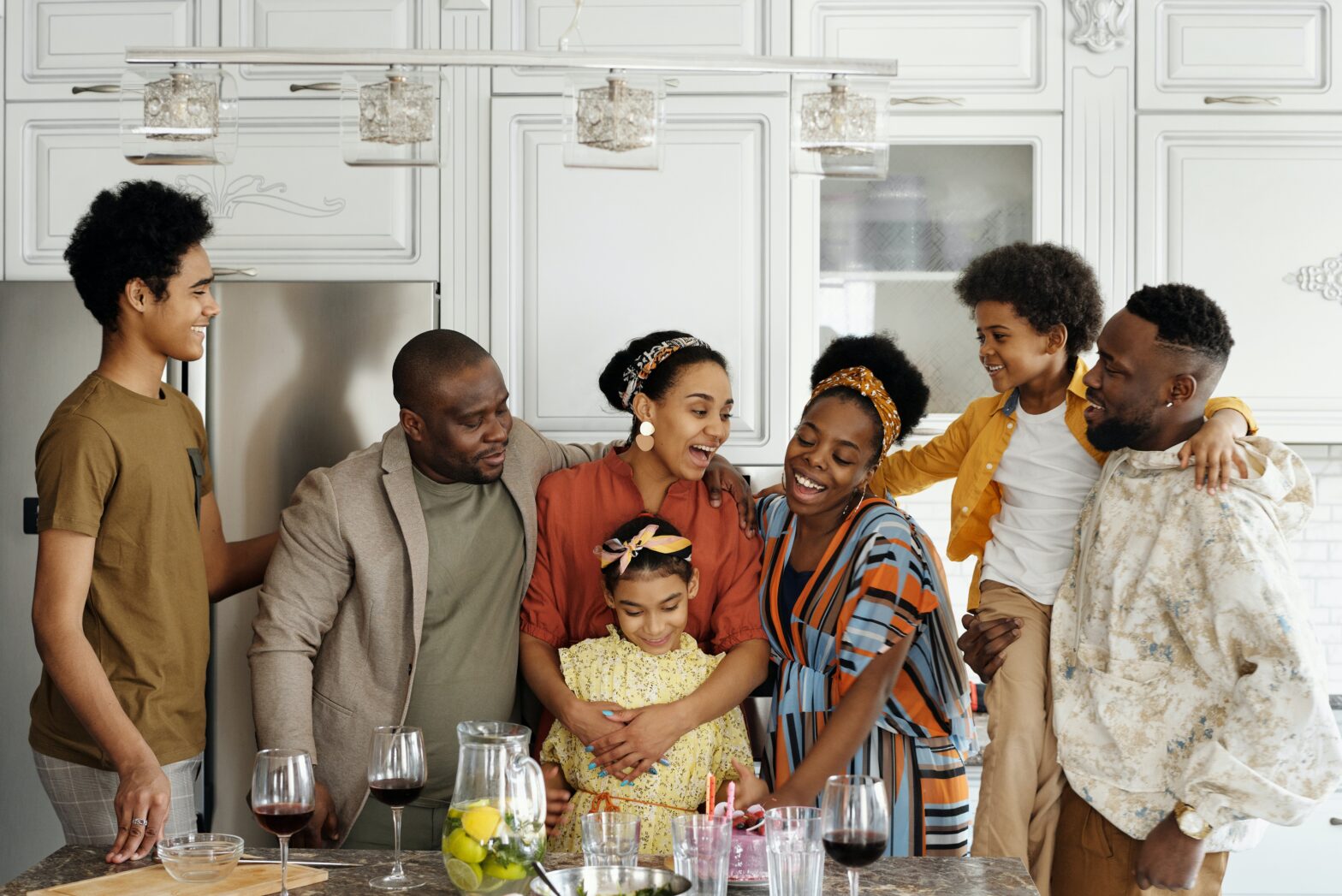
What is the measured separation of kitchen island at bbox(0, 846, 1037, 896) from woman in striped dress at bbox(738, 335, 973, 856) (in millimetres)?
405

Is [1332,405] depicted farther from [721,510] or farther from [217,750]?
[217,750]

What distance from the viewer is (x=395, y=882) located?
61.6 inches

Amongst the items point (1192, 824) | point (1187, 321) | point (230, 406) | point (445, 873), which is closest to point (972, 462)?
point (1187, 321)

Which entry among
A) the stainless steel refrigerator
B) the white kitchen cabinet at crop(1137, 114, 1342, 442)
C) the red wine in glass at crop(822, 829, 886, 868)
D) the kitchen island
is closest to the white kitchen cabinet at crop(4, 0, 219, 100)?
the stainless steel refrigerator

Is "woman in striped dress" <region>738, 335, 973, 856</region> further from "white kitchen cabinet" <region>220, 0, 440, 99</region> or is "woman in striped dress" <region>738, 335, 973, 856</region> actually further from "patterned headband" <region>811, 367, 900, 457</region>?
"white kitchen cabinet" <region>220, 0, 440, 99</region>

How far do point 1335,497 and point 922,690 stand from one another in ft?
6.28

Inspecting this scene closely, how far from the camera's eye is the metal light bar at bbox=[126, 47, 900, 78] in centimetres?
181

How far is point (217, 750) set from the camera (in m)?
2.94

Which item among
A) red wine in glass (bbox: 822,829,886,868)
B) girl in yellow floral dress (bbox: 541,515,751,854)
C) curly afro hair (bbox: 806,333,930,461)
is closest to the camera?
red wine in glass (bbox: 822,829,886,868)

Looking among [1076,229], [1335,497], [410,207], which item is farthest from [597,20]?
[1335,497]

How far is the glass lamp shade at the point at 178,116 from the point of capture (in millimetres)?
1808

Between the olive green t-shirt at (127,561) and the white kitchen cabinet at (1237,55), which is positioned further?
the white kitchen cabinet at (1237,55)

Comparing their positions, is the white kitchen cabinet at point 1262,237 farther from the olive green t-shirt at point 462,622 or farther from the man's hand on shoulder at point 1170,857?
the olive green t-shirt at point 462,622

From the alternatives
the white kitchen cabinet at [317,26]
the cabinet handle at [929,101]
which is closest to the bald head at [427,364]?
the white kitchen cabinet at [317,26]
